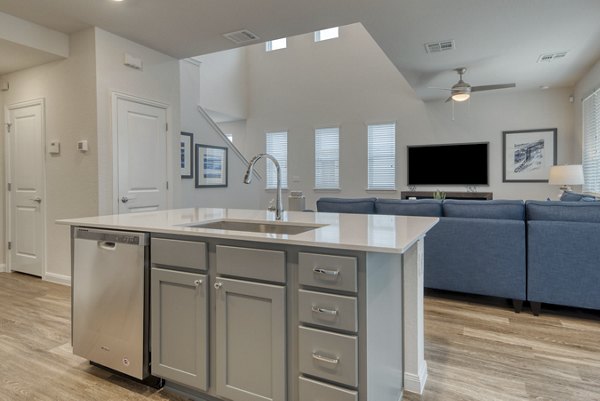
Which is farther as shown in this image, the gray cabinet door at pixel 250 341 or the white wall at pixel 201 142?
the white wall at pixel 201 142

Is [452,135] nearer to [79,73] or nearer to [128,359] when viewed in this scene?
[79,73]

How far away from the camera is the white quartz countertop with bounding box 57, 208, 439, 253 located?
1448mm

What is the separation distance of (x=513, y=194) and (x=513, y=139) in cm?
102

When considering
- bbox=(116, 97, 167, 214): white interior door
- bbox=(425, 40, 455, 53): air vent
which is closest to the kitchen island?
bbox=(116, 97, 167, 214): white interior door

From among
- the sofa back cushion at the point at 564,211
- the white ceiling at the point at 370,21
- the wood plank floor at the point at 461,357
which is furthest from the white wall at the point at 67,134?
the sofa back cushion at the point at 564,211

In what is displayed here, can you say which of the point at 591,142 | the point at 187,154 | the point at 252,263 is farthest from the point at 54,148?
the point at 591,142

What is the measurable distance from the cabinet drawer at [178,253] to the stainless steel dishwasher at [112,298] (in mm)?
72

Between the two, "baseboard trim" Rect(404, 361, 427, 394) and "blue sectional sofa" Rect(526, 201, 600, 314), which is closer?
"baseboard trim" Rect(404, 361, 427, 394)

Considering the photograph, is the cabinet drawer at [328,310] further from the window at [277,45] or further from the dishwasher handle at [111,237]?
the window at [277,45]

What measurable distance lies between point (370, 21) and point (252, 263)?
122 inches

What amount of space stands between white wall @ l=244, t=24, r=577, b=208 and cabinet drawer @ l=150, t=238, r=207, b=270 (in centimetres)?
639

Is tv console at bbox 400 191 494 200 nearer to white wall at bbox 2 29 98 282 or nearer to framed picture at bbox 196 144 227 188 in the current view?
framed picture at bbox 196 144 227 188

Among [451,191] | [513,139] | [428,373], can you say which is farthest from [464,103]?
[428,373]

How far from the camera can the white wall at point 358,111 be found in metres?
6.83
